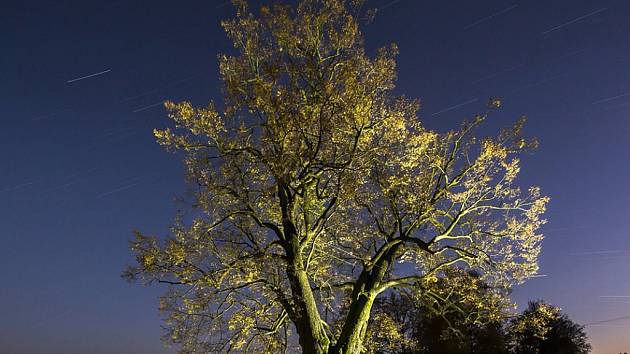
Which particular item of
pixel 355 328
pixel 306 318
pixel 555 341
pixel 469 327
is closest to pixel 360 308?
pixel 355 328

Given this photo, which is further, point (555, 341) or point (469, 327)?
point (555, 341)

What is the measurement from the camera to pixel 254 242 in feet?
58.0

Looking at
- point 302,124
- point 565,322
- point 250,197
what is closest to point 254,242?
point 250,197

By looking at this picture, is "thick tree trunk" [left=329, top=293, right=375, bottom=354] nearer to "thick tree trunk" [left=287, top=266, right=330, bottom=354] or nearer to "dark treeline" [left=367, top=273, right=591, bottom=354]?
"thick tree trunk" [left=287, top=266, right=330, bottom=354]

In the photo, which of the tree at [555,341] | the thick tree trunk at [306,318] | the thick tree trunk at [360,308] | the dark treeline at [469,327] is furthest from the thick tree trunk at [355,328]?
the tree at [555,341]

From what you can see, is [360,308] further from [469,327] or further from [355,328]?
[469,327]

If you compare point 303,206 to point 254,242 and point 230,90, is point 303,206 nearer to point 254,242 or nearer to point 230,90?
point 254,242

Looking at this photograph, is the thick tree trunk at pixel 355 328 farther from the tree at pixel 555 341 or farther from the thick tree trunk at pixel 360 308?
the tree at pixel 555 341

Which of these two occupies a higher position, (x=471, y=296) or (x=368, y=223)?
(x=368, y=223)

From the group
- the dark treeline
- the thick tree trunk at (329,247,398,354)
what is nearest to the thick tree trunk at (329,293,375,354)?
the thick tree trunk at (329,247,398,354)

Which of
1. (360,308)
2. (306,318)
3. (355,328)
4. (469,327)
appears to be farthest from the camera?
(469,327)

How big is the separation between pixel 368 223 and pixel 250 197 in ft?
17.8

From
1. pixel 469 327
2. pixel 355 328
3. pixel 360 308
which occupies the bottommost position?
pixel 355 328

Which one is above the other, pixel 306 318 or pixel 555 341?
pixel 555 341
